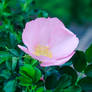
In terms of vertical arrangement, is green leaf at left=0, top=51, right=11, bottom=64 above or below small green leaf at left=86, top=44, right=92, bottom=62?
below

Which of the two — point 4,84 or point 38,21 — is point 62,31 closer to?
point 38,21

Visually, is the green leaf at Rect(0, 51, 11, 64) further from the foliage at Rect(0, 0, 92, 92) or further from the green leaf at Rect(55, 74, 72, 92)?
the green leaf at Rect(55, 74, 72, 92)

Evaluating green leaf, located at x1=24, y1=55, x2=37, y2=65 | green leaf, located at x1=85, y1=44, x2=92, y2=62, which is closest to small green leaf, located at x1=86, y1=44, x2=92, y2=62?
green leaf, located at x1=85, y1=44, x2=92, y2=62

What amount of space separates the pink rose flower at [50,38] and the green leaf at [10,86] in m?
0.07

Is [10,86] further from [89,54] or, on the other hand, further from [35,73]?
[89,54]

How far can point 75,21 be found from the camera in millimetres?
3922

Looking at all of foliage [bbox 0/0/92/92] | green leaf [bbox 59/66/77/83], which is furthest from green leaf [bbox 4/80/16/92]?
green leaf [bbox 59/66/77/83]

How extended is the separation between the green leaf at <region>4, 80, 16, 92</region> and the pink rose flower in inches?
2.7

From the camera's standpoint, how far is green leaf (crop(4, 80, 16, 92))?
596mm

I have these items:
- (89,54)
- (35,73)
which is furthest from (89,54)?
(35,73)

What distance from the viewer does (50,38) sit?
66cm

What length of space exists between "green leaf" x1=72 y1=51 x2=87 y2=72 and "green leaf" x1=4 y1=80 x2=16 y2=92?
127mm

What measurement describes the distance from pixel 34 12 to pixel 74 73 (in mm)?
294

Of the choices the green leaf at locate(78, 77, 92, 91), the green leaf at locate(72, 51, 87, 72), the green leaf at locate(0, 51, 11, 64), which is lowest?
the green leaf at locate(0, 51, 11, 64)
